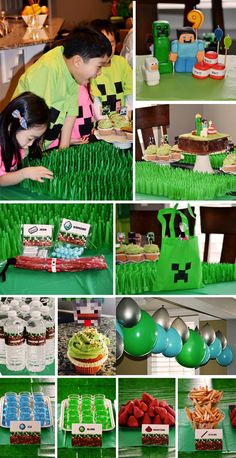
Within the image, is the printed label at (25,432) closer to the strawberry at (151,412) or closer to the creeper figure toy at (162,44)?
the strawberry at (151,412)

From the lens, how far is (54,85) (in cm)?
319

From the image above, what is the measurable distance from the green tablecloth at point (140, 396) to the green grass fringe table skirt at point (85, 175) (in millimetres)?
589

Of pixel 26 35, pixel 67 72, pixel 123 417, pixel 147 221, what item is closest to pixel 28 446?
pixel 123 417

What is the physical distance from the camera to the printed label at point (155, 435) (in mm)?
3564

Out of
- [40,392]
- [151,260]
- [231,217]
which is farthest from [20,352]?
[231,217]

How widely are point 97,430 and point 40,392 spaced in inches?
7.5

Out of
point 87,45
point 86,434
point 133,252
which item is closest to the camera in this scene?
point 87,45

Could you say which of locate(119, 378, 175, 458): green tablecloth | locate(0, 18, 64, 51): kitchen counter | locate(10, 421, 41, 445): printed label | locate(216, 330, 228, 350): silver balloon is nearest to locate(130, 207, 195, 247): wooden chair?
locate(216, 330, 228, 350): silver balloon

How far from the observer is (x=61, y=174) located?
10.6 feet

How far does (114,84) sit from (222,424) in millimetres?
1020

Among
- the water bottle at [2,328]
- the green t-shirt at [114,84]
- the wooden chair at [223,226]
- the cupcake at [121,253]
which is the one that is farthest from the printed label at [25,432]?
the green t-shirt at [114,84]

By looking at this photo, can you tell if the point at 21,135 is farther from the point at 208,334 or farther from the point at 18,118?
the point at 208,334

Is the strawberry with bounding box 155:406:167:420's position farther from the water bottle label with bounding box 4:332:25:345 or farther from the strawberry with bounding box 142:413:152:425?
the water bottle label with bounding box 4:332:25:345

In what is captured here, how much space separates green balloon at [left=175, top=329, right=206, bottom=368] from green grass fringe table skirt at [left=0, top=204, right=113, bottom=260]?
0.35 m
